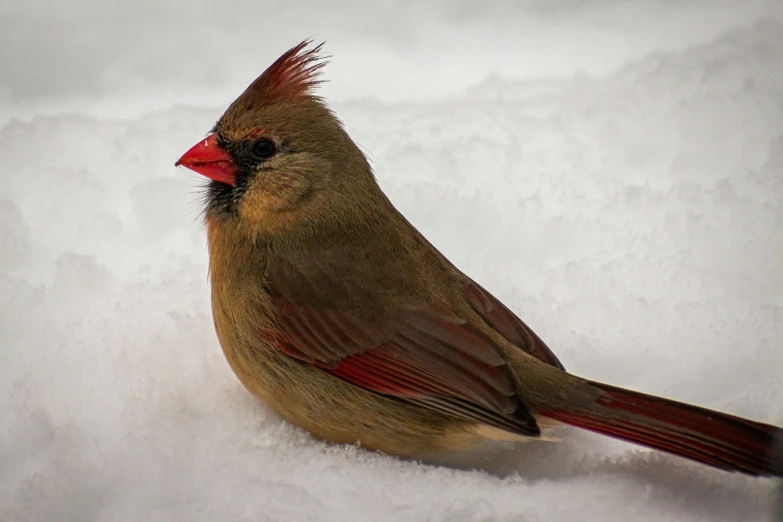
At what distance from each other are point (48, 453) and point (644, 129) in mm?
2078

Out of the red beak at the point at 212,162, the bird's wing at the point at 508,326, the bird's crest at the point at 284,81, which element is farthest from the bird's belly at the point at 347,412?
the bird's crest at the point at 284,81

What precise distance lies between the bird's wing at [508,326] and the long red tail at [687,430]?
8.8 inches

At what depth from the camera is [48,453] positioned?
1686 mm

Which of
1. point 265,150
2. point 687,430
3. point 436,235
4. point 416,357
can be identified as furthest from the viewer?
point 436,235

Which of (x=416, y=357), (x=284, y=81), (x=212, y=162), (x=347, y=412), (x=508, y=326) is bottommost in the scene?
(x=347, y=412)

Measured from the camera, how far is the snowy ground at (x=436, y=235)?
65.9 inches

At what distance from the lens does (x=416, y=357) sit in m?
1.81

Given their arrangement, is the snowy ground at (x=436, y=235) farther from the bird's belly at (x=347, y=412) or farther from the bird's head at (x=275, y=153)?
the bird's head at (x=275, y=153)

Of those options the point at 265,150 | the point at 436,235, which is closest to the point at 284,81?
the point at 265,150

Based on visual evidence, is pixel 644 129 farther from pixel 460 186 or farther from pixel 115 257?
pixel 115 257

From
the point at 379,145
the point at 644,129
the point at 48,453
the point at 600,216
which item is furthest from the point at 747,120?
the point at 48,453

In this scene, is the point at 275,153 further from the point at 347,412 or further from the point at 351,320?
the point at 347,412

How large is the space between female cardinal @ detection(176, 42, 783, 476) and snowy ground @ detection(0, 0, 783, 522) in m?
0.09

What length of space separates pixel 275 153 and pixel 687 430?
38.0 inches
